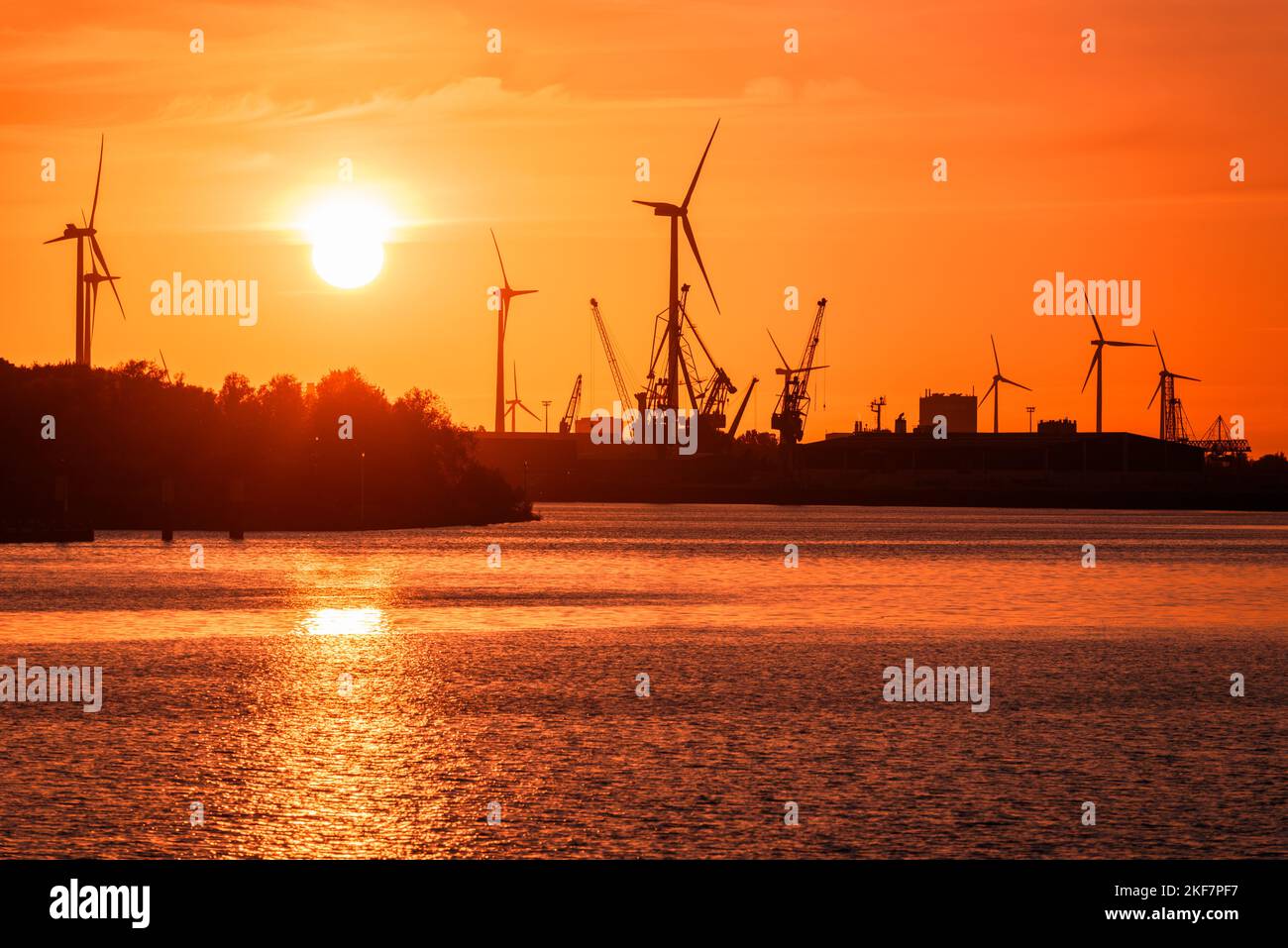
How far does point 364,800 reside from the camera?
32.5 meters

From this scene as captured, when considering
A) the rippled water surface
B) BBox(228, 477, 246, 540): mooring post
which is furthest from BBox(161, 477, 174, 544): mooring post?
the rippled water surface

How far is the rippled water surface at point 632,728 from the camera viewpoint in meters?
30.2

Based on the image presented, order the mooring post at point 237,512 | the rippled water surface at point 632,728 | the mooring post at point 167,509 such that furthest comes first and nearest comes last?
1. the mooring post at point 237,512
2. the mooring post at point 167,509
3. the rippled water surface at point 632,728

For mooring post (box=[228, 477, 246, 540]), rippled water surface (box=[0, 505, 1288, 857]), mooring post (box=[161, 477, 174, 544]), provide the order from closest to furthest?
rippled water surface (box=[0, 505, 1288, 857])
mooring post (box=[161, 477, 174, 544])
mooring post (box=[228, 477, 246, 540])

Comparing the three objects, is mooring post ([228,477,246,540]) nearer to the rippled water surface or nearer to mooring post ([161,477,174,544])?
mooring post ([161,477,174,544])

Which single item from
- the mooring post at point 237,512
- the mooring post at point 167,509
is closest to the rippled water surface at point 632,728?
the mooring post at point 167,509

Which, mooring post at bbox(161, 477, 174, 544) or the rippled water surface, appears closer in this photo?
the rippled water surface

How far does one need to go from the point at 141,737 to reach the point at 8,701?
309 inches

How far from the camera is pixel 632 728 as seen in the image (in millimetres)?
42656

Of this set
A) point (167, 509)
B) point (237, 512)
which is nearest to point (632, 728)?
point (167, 509)

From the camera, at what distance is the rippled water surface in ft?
99.0

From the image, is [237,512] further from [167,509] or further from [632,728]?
[632,728]

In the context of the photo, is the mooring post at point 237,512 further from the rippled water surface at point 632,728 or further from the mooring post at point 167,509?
the rippled water surface at point 632,728
